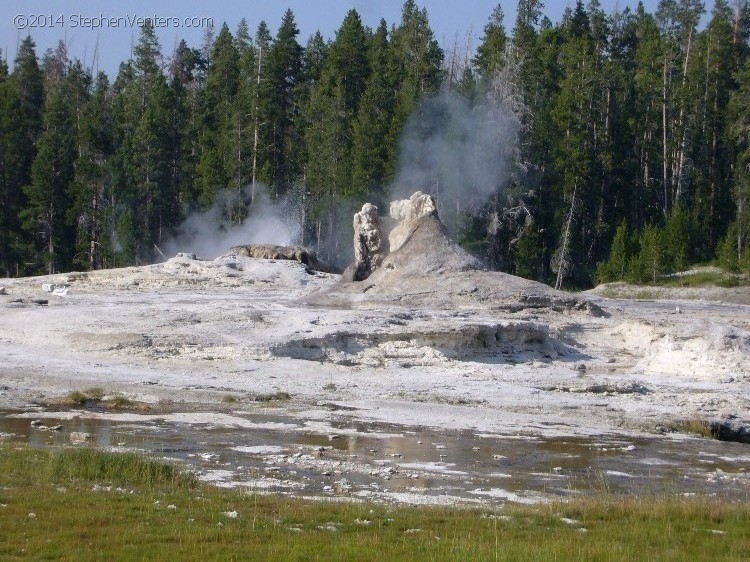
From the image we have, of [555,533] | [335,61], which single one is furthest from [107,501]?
[335,61]

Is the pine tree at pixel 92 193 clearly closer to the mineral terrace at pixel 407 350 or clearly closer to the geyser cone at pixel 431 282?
the mineral terrace at pixel 407 350

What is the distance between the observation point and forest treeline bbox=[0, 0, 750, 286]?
156 ft

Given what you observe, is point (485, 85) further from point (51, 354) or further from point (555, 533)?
point (555, 533)

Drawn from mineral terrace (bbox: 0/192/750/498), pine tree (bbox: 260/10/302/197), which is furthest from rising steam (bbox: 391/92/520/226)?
mineral terrace (bbox: 0/192/750/498)

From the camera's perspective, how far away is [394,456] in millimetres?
13484

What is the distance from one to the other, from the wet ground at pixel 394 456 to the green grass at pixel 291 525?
1068 mm

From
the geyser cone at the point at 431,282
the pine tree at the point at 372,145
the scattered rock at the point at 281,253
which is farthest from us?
the pine tree at the point at 372,145

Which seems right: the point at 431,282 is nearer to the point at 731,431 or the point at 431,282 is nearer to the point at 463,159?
the point at 731,431

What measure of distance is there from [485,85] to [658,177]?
1103 centimetres

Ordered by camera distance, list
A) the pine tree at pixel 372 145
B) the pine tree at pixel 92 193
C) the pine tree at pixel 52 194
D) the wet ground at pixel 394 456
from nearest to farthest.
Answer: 1. the wet ground at pixel 394 456
2. the pine tree at pixel 372 145
3. the pine tree at pixel 52 194
4. the pine tree at pixel 92 193

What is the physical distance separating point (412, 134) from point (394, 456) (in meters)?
36.0

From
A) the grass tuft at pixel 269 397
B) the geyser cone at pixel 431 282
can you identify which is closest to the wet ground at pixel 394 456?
the grass tuft at pixel 269 397

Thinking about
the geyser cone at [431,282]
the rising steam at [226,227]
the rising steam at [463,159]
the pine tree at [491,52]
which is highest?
the pine tree at [491,52]

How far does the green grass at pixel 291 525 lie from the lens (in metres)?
7.69
